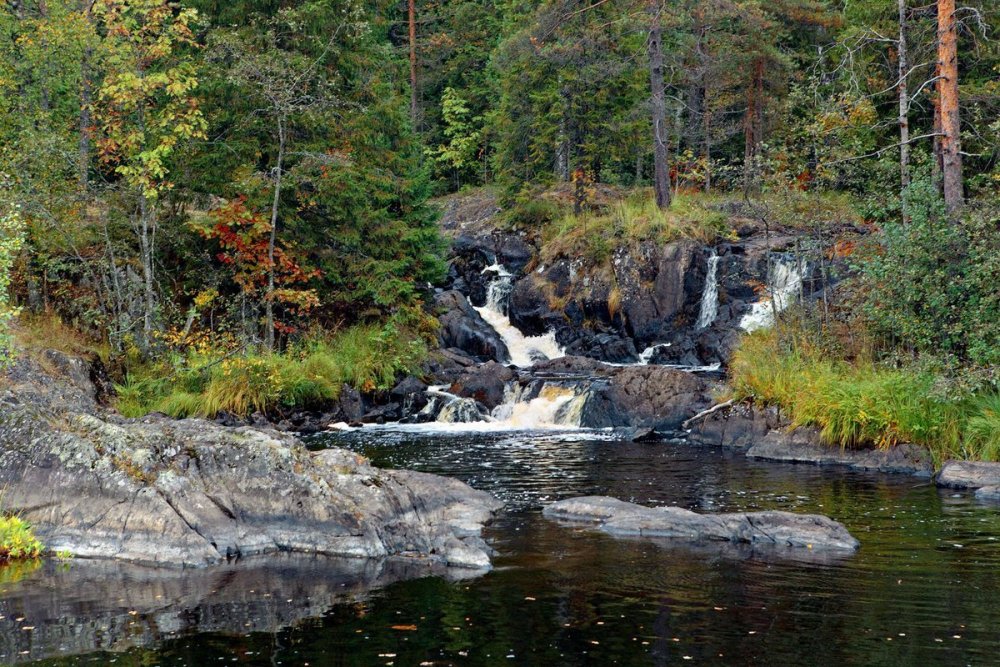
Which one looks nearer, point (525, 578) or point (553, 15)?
point (525, 578)

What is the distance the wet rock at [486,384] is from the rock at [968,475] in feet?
36.9

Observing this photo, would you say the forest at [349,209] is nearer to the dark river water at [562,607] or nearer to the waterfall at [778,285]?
the waterfall at [778,285]

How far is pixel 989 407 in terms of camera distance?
54.3 feet

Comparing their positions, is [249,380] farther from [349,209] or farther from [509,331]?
[509,331]

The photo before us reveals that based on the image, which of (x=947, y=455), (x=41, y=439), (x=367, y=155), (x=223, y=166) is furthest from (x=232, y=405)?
(x=947, y=455)

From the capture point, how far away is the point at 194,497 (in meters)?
11.3

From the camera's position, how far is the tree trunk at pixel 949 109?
18.1 meters

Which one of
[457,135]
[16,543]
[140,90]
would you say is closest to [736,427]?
[16,543]

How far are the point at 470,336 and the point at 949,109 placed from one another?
15.3m

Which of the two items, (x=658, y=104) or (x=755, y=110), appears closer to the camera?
(x=658, y=104)

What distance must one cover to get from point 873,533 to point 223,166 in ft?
60.8

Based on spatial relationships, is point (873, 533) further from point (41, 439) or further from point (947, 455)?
point (41, 439)

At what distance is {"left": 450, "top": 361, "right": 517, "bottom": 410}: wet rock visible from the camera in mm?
24217

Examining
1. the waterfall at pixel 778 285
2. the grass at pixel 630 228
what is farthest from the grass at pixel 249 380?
the waterfall at pixel 778 285
